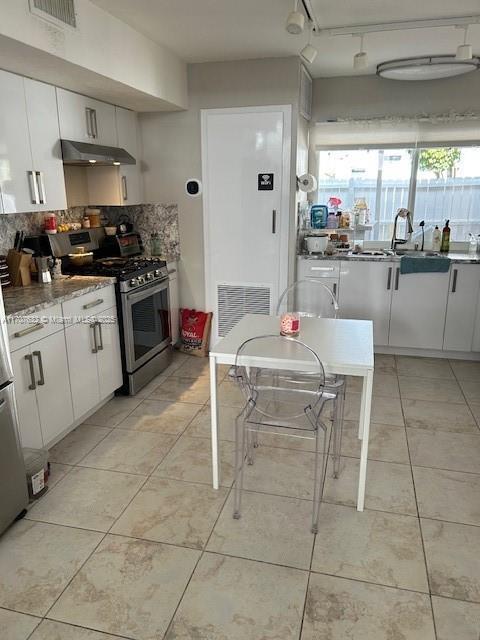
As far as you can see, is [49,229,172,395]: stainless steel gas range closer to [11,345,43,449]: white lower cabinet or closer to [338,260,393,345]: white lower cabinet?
[11,345,43,449]: white lower cabinet

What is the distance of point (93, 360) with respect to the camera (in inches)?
123

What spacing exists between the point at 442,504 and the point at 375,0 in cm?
270

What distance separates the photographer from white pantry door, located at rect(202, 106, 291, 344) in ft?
12.8

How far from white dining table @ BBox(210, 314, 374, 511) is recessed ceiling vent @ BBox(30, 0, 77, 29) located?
5.90 ft

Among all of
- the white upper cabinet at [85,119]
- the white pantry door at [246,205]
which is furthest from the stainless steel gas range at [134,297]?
the white upper cabinet at [85,119]

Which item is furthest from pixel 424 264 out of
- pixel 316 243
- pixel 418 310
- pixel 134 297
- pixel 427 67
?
pixel 134 297

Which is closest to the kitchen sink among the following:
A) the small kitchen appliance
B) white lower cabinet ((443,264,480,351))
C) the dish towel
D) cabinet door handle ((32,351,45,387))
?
the dish towel

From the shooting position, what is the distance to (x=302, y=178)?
405 cm

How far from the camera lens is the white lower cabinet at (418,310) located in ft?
13.4

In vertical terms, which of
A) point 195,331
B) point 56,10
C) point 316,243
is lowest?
point 195,331

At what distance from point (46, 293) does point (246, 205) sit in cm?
192

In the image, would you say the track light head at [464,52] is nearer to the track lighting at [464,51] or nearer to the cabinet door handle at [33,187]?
the track lighting at [464,51]

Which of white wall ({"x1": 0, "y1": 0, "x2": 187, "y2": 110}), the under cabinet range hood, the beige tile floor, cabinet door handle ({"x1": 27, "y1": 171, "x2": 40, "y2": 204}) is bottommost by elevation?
the beige tile floor

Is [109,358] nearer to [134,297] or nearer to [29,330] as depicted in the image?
[134,297]
